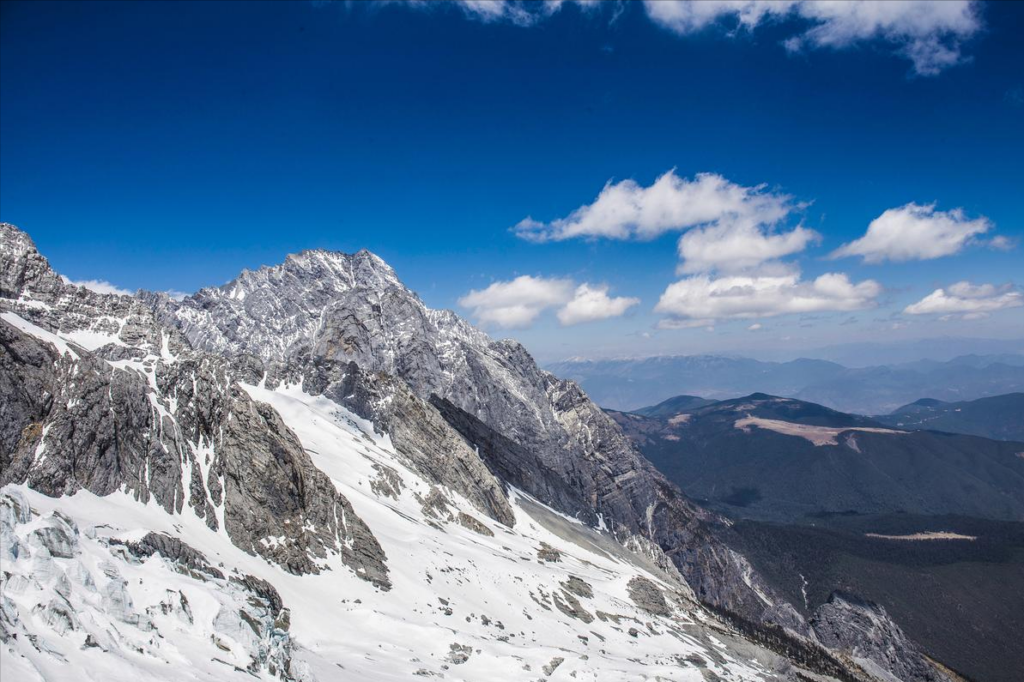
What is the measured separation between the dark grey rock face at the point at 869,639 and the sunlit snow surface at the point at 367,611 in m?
97.1

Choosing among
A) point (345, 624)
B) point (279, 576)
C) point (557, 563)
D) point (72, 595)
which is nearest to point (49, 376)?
point (279, 576)

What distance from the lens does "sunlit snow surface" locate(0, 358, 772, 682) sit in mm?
26484

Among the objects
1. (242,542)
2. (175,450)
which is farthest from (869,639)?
(175,450)

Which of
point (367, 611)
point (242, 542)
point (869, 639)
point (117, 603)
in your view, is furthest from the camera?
point (869, 639)

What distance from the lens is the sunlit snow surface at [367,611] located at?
26.5 metres

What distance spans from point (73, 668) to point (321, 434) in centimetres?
8753

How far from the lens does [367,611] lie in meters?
51.1

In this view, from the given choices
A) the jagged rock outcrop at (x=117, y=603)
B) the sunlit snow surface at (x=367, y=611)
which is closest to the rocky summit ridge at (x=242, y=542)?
the jagged rock outcrop at (x=117, y=603)

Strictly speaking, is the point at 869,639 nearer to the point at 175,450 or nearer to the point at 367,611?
the point at 367,611

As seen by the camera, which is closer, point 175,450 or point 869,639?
point 175,450

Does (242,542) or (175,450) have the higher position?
(175,450)

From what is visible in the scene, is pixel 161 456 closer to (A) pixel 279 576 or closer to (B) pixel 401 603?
(A) pixel 279 576

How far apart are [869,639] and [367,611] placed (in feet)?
599

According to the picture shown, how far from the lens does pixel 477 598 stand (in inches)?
2596
